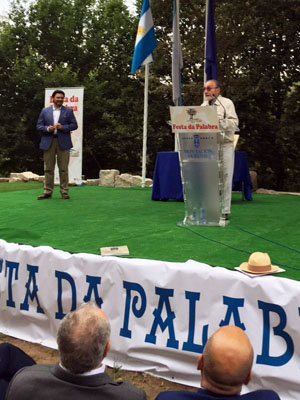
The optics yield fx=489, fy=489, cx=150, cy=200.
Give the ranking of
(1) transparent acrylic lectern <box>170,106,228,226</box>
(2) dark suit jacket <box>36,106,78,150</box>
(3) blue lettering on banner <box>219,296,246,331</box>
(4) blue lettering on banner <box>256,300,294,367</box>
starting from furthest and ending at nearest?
(2) dark suit jacket <box>36,106,78,150</box>, (1) transparent acrylic lectern <box>170,106,228,226</box>, (3) blue lettering on banner <box>219,296,246,331</box>, (4) blue lettering on banner <box>256,300,294,367</box>

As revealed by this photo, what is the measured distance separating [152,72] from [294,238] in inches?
468

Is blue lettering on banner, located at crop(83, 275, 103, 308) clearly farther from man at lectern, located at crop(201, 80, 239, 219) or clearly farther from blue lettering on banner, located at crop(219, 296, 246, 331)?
man at lectern, located at crop(201, 80, 239, 219)

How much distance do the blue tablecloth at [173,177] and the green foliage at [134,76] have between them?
19.2ft

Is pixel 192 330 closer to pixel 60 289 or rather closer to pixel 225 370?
pixel 60 289

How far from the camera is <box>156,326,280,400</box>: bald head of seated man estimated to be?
1.35 metres

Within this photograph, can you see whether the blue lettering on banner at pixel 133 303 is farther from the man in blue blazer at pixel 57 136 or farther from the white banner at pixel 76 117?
the white banner at pixel 76 117

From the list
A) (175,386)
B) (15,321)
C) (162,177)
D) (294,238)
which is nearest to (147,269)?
(175,386)

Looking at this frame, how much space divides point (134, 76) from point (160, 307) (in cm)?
1417

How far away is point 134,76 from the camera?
16.2 metres

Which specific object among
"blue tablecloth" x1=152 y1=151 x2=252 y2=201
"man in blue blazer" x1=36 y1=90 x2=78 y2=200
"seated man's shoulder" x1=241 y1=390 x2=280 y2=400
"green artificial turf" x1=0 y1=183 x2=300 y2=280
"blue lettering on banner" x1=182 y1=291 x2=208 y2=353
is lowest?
"blue lettering on banner" x1=182 y1=291 x2=208 y2=353

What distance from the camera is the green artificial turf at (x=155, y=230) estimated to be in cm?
371

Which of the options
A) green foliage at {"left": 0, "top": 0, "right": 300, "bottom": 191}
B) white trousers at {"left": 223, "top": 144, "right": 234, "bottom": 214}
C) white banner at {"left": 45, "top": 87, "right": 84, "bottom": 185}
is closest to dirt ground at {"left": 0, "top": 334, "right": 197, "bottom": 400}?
white trousers at {"left": 223, "top": 144, "right": 234, "bottom": 214}

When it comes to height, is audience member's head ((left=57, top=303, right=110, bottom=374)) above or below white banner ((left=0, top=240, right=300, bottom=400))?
above

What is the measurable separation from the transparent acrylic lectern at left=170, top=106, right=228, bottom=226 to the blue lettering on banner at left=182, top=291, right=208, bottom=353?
6.41 ft
